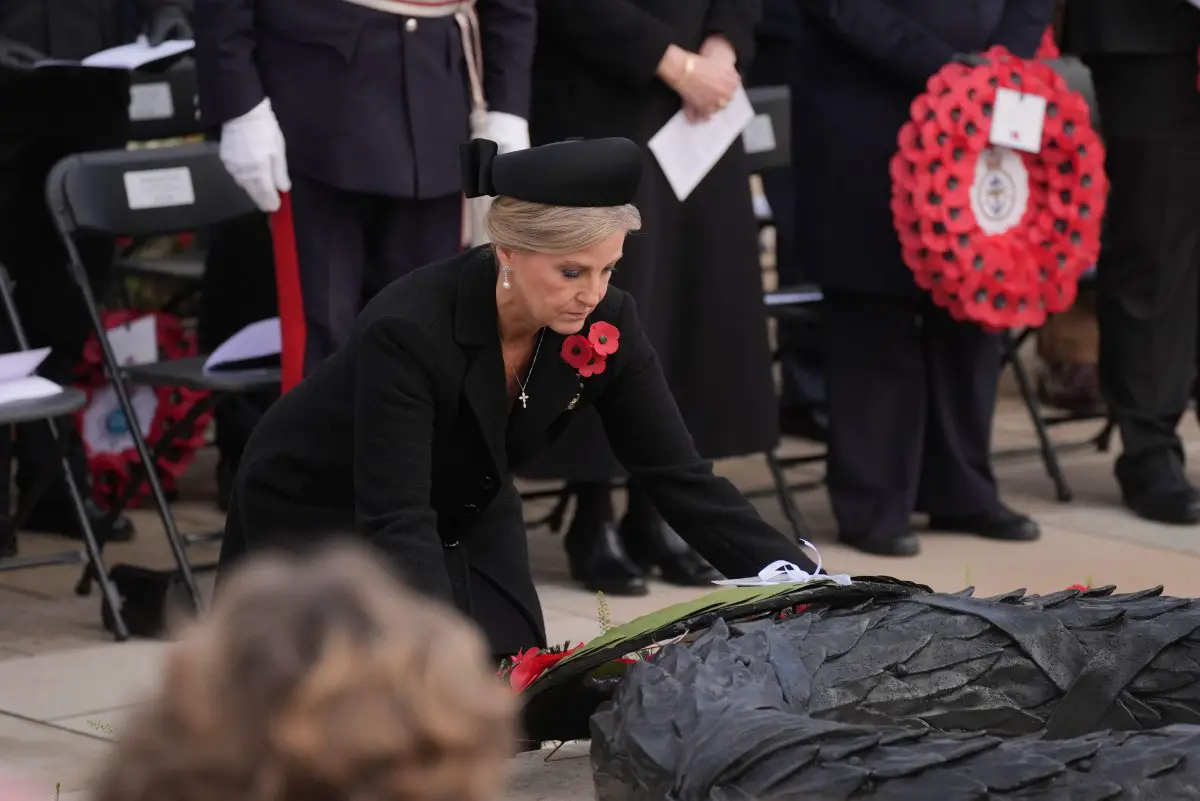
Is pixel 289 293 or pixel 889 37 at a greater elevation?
pixel 889 37

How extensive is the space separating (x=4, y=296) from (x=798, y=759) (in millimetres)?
3032

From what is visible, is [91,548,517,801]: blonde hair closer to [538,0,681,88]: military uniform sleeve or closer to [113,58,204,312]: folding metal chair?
[538,0,681,88]: military uniform sleeve

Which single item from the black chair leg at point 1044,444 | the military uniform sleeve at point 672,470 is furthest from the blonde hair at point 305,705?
the black chair leg at point 1044,444

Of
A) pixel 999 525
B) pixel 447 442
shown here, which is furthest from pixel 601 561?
pixel 447 442

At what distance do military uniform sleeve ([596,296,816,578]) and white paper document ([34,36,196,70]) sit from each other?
5.59 feet

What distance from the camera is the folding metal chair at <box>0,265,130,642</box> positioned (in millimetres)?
4344

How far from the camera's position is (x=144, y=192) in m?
4.97

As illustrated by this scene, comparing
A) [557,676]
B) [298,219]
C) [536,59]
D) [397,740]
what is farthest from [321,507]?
[397,740]

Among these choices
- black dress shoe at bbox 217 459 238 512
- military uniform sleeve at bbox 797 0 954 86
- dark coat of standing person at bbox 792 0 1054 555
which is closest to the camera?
military uniform sleeve at bbox 797 0 954 86

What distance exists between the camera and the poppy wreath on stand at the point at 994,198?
5109mm

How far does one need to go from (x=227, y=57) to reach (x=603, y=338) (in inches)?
51.2

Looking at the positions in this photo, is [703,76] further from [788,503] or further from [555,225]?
[555,225]

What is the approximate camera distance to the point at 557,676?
3.17m

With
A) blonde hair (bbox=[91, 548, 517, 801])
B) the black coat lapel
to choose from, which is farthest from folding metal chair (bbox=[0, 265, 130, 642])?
blonde hair (bbox=[91, 548, 517, 801])
